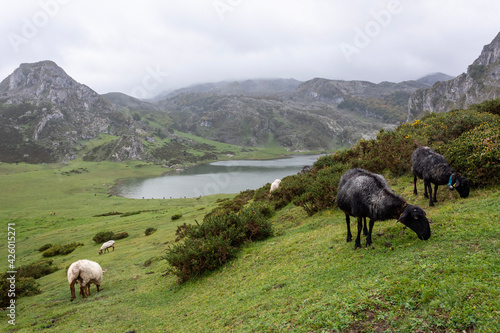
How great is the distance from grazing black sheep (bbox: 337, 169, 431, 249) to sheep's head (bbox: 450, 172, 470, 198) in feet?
15.3

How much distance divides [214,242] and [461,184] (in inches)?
479

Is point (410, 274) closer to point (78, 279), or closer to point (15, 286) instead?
→ point (78, 279)

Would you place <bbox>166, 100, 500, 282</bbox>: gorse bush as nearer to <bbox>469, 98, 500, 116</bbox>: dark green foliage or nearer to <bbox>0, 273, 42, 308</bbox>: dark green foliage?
<bbox>469, 98, 500, 116</bbox>: dark green foliage

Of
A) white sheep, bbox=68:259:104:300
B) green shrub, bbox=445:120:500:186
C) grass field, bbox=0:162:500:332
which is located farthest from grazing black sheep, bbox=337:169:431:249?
white sheep, bbox=68:259:104:300

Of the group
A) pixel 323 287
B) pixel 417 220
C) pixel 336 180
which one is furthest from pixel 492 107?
pixel 323 287

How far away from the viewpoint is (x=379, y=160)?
1961cm

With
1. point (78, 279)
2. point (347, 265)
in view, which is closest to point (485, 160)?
point (347, 265)

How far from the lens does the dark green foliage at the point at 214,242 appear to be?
12.5 meters

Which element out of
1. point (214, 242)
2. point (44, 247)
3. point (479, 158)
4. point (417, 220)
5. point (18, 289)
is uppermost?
point (479, 158)

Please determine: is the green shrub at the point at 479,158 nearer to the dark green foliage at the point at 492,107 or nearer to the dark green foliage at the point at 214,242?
the dark green foliage at the point at 214,242

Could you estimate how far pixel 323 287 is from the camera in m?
7.02

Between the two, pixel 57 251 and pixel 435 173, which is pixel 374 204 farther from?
pixel 57 251

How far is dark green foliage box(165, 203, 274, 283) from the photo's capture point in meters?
12.5

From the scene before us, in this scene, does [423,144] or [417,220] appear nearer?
Result: [417,220]
